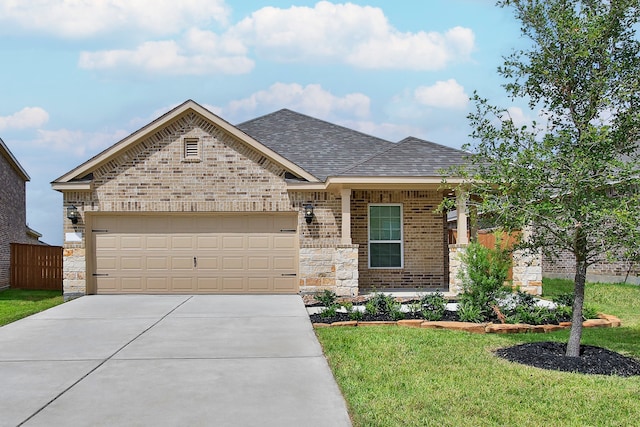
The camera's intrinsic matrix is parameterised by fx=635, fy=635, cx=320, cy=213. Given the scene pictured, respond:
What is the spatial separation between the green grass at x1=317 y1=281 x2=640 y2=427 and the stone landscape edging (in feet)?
1.11

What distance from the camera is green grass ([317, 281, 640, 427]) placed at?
5.82m

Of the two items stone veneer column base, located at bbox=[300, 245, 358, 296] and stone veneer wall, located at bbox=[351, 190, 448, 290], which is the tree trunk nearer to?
stone veneer column base, located at bbox=[300, 245, 358, 296]

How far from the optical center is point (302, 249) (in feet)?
54.1

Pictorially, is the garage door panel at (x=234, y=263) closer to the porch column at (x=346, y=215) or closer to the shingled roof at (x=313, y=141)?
the porch column at (x=346, y=215)

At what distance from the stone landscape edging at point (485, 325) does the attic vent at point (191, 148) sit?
279 inches

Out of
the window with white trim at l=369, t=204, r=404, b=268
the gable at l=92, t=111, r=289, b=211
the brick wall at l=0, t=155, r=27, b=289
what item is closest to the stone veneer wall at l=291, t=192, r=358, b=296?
the gable at l=92, t=111, r=289, b=211

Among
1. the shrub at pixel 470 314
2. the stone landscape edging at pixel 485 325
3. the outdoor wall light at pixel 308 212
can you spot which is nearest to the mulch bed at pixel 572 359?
the stone landscape edging at pixel 485 325

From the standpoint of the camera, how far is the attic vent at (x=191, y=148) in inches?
650

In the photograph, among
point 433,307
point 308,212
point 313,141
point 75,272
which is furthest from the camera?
point 313,141

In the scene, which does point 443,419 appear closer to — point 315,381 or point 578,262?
point 315,381

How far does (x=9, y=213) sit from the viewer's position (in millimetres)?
22750

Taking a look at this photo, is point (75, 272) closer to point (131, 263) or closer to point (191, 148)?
point (131, 263)

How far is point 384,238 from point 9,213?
14.0 meters

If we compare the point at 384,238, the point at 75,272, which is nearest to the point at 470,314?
the point at 384,238
